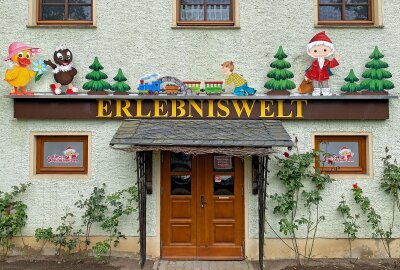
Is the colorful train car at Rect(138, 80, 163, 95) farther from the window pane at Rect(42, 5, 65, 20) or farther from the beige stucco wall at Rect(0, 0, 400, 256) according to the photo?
the window pane at Rect(42, 5, 65, 20)

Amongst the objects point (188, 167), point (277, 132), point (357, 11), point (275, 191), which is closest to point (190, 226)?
point (188, 167)

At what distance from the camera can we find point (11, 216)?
7.47 m

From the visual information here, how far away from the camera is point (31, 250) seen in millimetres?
7699

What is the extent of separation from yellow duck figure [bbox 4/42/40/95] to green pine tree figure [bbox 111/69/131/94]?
158cm

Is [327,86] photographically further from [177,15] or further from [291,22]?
[177,15]

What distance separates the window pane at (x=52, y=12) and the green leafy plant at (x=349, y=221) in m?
6.60

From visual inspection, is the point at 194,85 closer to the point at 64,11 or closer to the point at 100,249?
the point at 64,11

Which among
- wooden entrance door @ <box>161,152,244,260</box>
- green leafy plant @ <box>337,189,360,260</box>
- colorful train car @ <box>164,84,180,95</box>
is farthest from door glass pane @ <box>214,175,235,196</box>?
green leafy plant @ <box>337,189,360,260</box>

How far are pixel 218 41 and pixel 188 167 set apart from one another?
253cm

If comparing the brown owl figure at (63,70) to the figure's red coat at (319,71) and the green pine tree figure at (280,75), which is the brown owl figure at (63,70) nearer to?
the green pine tree figure at (280,75)

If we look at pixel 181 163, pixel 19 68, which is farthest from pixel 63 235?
pixel 19 68

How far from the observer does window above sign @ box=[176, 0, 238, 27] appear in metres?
8.08

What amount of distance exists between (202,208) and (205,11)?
3.91 meters

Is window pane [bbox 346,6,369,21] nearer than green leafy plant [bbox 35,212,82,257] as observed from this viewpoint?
No
